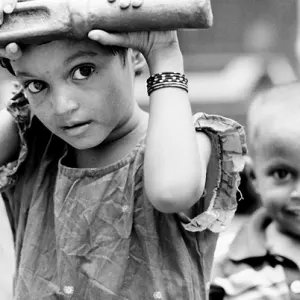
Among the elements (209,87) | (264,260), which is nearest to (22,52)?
(264,260)

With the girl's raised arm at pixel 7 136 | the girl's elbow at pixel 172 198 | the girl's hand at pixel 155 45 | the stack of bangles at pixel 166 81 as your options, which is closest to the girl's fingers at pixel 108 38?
the girl's hand at pixel 155 45

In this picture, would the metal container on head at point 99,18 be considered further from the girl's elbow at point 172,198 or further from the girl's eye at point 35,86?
the girl's elbow at point 172,198

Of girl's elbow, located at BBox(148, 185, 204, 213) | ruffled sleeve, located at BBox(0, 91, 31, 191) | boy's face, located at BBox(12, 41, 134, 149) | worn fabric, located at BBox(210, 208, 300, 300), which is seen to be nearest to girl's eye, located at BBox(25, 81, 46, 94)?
boy's face, located at BBox(12, 41, 134, 149)

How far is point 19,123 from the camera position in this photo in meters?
2.03

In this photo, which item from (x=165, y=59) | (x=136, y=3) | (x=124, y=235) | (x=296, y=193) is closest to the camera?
(x=136, y=3)

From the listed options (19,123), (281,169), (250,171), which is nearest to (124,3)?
(19,123)

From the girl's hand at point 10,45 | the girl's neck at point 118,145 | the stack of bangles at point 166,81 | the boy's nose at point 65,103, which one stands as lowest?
the girl's neck at point 118,145

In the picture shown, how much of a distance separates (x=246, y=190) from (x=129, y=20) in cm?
178

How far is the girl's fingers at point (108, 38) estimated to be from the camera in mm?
1672

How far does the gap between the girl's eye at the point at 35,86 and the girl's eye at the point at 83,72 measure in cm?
9

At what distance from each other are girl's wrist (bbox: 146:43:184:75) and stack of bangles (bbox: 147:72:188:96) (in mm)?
10

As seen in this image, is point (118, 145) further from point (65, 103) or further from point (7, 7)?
point (7, 7)

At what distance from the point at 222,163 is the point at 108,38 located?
47 centimetres

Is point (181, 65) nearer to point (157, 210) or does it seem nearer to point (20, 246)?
point (157, 210)
